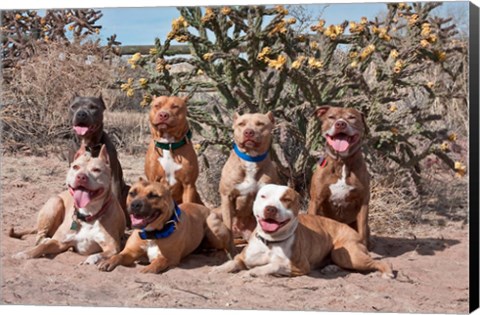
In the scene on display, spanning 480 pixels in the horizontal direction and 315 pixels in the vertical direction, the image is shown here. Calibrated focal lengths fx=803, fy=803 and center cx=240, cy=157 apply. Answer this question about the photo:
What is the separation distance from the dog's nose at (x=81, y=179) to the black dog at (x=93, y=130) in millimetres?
758

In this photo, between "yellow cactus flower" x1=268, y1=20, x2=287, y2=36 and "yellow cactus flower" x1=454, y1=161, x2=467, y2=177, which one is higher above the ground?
"yellow cactus flower" x1=268, y1=20, x2=287, y2=36

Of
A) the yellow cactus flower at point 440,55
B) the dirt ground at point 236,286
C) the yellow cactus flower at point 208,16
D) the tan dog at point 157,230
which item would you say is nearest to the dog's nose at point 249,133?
the tan dog at point 157,230

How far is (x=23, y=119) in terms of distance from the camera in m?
9.89

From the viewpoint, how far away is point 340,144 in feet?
19.6

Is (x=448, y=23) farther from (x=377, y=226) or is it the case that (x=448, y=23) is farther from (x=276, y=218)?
(x=276, y=218)

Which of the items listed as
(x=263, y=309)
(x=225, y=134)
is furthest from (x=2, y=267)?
(x=225, y=134)

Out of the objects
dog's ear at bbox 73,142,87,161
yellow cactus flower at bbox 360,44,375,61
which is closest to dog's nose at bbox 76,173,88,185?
dog's ear at bbox 73,142,87,161

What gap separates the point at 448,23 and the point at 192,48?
8.01ft

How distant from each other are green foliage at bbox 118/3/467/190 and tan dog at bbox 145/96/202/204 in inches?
32.0

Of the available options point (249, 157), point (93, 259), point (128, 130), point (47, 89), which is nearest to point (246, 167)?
point (249, 157)

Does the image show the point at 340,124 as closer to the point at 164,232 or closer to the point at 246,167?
the point at 246,167

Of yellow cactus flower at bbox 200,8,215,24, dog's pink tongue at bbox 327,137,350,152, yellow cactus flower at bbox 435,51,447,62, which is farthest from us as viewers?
yellow cactus flower at bbox 200,8,215,24

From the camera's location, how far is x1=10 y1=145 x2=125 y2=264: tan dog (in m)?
5.71

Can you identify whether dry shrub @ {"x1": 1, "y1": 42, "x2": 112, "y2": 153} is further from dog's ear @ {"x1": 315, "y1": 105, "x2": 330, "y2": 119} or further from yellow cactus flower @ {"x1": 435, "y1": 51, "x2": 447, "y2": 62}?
yellow cactus flower @ {"x1": 435, "y1": 51, "x2": 447, "y2": 62}
